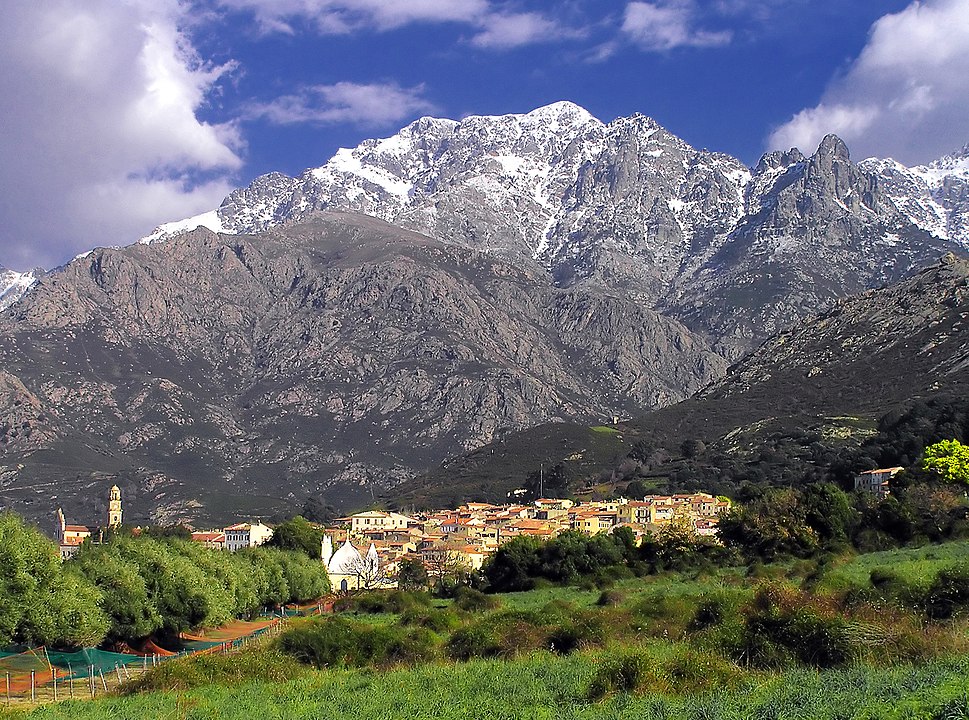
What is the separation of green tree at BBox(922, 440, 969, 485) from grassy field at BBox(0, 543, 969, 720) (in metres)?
37.8

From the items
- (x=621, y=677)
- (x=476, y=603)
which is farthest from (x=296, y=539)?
(x=621, y=677)

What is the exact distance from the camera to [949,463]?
232ft

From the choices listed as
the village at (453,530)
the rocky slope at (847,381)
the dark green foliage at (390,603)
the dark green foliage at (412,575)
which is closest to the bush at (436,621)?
the dark green foliage at (390,603)

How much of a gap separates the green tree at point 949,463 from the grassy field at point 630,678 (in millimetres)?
37840

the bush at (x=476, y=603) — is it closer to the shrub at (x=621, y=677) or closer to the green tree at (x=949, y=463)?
the shrub at (x=621, y=677)

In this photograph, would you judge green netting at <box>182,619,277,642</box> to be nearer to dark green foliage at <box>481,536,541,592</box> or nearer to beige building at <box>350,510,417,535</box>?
dark green foliage at <box>481,536,541,592</box>

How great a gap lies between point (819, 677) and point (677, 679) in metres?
2.56

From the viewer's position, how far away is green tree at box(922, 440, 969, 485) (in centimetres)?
6869

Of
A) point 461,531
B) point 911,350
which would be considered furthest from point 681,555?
point 911,350

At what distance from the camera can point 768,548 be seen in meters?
59.7

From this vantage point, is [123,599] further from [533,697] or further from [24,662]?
[533,697]

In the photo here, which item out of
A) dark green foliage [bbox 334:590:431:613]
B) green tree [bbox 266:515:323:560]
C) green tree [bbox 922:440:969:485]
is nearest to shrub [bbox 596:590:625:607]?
dark green foliage [bbox 334:590:431:613]

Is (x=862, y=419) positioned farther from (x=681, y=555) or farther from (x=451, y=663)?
(x=451, y=663)

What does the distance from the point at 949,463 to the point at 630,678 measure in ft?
190
